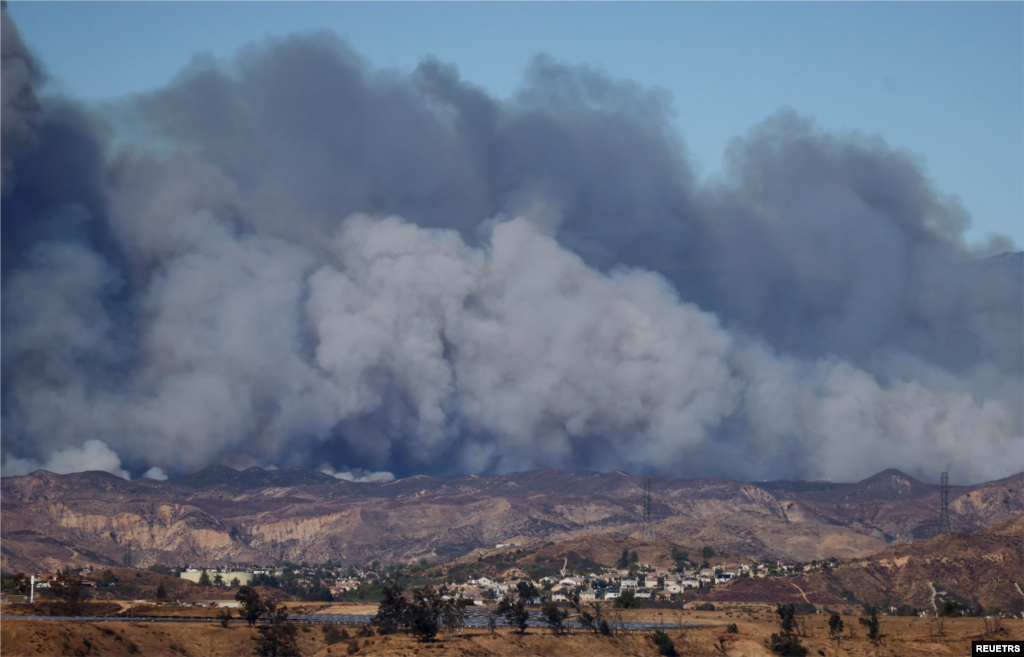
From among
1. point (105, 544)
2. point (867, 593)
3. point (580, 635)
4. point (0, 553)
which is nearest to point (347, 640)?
point (580, 635)

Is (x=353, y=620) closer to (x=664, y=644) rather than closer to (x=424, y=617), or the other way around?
(x=424, y=617)

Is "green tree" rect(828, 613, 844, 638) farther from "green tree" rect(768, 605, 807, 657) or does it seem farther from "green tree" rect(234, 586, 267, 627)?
"green tree" rect(234, 586, 267, 627)

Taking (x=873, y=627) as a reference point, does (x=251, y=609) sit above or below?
above

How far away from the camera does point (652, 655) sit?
91188mm

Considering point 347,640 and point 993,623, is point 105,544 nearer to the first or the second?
point 347,640

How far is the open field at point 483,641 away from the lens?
7744 centimetres

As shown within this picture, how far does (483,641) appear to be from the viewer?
293ft

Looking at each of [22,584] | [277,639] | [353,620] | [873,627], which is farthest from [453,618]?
[22,584]

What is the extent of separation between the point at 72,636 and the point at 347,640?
2111 centimetres

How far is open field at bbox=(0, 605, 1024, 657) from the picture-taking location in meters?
77.4

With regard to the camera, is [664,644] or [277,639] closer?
[277,639]

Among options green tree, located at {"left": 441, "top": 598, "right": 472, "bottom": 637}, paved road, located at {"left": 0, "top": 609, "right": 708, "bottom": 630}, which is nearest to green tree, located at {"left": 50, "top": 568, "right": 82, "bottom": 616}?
paved road, located at {"left": 0, "top": 609, "right": 708, "bottom": 630}

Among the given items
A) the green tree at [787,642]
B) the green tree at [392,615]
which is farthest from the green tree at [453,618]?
the green tree at [787,642]

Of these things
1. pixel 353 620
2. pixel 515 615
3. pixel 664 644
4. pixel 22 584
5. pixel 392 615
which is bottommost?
pixel 664 644
